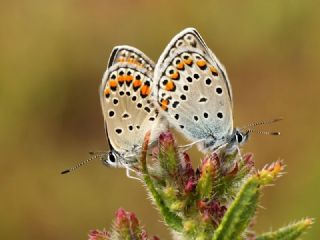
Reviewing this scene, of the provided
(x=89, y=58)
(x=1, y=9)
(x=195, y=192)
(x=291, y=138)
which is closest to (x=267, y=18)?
(x=291, y=138)

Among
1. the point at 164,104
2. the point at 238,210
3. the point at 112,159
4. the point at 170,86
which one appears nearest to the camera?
the point at 238,210

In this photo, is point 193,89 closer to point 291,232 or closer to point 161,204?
point 161,204

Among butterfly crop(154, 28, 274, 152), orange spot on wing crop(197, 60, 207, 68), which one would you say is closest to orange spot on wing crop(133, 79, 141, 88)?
butterfly crop(154, 28, 274, 152)

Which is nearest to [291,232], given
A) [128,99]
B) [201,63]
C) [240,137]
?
[240,137]

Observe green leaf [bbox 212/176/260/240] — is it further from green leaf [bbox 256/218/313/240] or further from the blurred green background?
the blurred green background

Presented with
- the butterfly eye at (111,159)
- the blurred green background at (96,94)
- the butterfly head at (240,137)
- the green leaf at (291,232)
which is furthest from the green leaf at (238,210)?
the blurred green background at (96,94)

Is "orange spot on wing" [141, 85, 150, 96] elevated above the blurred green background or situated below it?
above

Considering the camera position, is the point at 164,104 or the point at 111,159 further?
the point at 111,159
